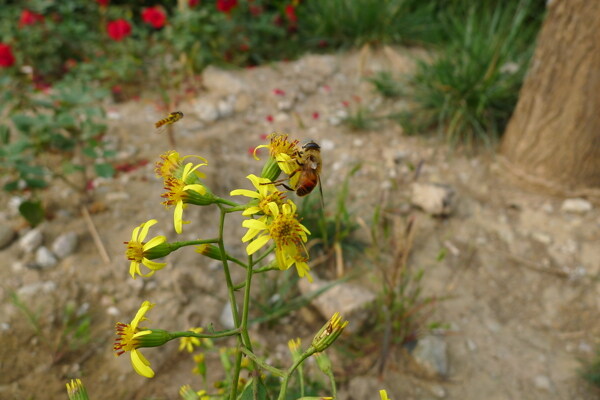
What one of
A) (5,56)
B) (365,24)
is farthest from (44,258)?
(365,24)

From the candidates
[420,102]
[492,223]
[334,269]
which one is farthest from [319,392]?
[420,102]

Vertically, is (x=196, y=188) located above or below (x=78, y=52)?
above

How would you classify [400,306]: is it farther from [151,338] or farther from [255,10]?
[255,10]

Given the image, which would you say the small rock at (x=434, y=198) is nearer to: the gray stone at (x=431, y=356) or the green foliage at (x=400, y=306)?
the green foliage at (x=400, y=306)

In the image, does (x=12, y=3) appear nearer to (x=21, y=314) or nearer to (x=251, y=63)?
(x=251, y=63)

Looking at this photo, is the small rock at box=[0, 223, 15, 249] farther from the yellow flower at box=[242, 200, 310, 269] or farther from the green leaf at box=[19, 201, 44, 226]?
the yellow flower at box=[242, 200, 310, 269]
